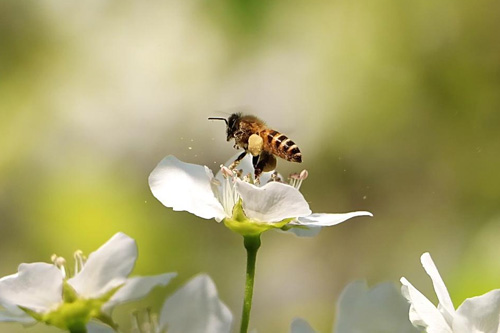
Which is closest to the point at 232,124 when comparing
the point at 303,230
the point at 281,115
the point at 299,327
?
the point at 303,230

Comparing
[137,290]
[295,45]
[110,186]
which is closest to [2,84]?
[110,186]

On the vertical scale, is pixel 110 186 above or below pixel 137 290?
below

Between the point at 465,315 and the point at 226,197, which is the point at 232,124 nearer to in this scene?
the point at 226,197

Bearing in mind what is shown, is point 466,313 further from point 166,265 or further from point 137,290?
point 166,265

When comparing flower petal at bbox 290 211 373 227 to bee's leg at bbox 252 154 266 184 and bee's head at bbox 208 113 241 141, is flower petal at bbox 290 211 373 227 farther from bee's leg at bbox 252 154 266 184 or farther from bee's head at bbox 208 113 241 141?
bee's head at bbox 208 113 241 141

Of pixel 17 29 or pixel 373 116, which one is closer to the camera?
pixel 373 116

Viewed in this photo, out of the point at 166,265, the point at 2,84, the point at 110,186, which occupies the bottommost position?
the point at 166,265
